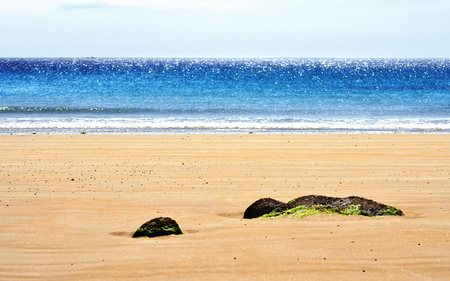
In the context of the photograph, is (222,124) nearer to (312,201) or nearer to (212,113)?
(212,113)

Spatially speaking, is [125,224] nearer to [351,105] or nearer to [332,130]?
[332,130]

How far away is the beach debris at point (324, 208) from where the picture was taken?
6.06m

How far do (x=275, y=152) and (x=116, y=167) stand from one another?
4.85 m

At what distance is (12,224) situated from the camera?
5.94 metres

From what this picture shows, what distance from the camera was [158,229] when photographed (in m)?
5.37

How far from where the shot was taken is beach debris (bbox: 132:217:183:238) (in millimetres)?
5348

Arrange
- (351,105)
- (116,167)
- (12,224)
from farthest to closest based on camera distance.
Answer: (351,105) < (116,167) < (12,224)

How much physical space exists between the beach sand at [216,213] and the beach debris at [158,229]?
0.13 metres

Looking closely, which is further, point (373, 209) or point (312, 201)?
point (312, 201)

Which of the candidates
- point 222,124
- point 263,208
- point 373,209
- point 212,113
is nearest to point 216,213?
point 263,208

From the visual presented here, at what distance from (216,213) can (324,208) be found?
172 cm

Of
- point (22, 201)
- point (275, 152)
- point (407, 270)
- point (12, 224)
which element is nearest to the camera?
point (407, 270)

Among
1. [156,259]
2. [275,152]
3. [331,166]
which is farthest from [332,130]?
[156,259]

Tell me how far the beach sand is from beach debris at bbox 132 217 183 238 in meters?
0.13
